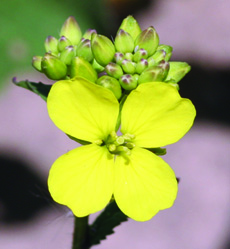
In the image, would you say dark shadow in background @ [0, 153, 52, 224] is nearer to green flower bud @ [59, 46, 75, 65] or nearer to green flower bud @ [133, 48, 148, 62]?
green flower bud @ [59, 46, 75, 65]

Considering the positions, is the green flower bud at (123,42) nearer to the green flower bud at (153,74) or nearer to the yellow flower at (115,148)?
the green flower bud at (153,74)

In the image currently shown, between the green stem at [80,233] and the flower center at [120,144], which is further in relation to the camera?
the green stem at [80,233]

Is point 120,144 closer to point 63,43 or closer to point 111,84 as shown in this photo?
point 111,84

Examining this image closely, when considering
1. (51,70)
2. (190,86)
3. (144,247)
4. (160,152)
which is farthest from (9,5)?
(160,152)

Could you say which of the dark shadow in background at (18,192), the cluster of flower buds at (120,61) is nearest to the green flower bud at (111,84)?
the cluster of flower buds at (120,61)

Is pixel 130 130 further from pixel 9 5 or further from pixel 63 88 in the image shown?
pixel 9 5
